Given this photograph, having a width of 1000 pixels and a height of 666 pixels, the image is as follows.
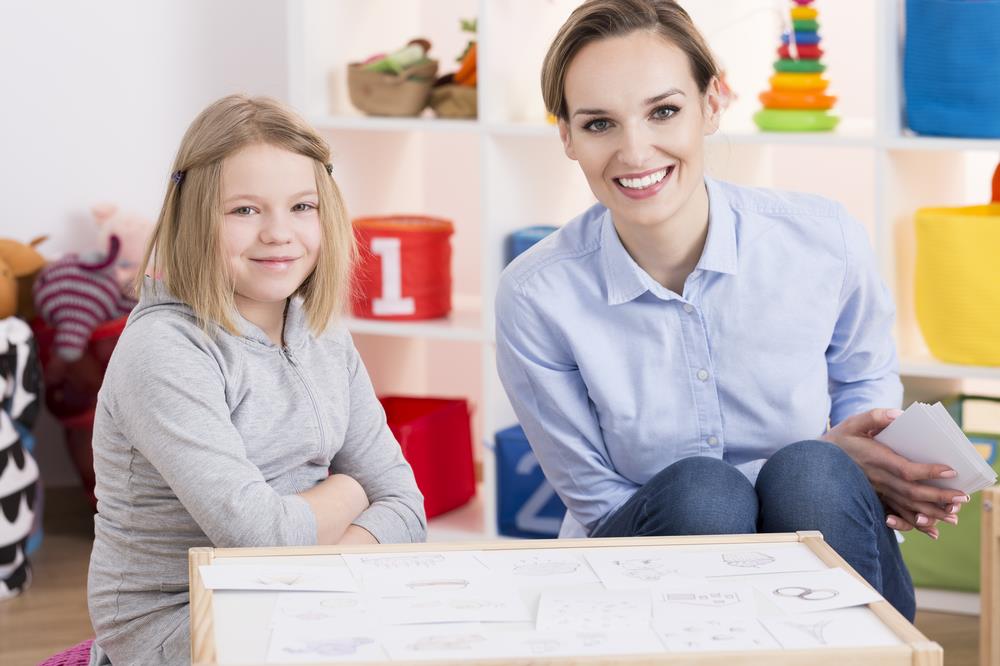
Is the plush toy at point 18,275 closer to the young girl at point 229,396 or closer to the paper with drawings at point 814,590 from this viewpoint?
the young girl at point 229,396

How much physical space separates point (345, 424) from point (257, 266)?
213mm

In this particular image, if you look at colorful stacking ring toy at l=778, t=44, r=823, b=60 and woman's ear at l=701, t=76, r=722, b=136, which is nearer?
woman's ear at l=701, t=76, r=722, b=136

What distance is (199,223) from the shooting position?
1.44 m

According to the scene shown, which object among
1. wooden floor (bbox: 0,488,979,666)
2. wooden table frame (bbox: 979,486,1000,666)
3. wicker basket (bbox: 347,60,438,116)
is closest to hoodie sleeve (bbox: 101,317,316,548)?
wooden table frame (bbox: 979,486,1000,666)

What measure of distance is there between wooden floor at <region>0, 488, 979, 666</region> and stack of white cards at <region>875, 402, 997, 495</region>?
0.79 meters

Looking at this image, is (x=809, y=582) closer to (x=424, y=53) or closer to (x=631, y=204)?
(x=631, y=204)

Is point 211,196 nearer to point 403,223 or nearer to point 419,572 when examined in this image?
point 419,572

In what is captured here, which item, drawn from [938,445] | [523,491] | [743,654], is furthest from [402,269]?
[743,654]

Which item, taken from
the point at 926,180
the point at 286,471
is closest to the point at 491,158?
the point at 926,180

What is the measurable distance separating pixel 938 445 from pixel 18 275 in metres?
1.89

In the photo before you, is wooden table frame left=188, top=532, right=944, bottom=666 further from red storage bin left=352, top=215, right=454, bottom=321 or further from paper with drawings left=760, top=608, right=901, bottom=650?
red storage bin left=352, top=215, right=454, bottom=321

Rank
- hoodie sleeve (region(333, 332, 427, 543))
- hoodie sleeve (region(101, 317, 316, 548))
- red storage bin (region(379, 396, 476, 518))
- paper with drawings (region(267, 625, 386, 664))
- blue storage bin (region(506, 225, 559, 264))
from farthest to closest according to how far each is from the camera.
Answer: red storage bin (region(379, 396, 476, 518)), blue storage bin (region(506, 225, 559, 264)), hoodie sleeve (region(333, 332, 427, 543)), hoodie sleeve (region(101, 317, 316, 548)), paper with drawings (region(267, 625, 386, 664))

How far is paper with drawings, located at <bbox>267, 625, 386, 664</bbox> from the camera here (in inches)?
37.1

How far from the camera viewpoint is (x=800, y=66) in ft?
7.46
